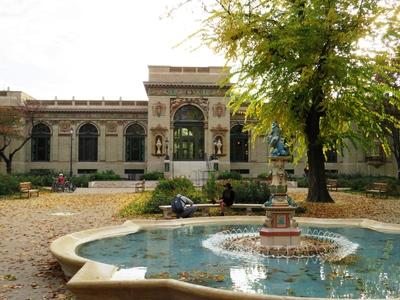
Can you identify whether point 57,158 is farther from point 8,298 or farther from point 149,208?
point 8,298

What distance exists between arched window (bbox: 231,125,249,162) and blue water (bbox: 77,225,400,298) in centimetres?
4075

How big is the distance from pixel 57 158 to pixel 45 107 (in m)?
5.84

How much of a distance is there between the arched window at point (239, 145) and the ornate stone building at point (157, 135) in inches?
4.5

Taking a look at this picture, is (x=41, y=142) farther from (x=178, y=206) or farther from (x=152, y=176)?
(x=178, y=206)

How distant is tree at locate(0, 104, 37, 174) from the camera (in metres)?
46.8

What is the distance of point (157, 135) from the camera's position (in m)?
49.0

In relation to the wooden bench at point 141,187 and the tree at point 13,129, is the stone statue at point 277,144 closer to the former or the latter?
the wooden bench at point 141,187

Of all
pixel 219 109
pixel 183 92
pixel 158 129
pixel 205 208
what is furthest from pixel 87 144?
pixel 205 208

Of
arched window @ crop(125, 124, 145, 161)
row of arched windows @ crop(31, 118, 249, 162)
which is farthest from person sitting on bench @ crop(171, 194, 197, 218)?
arched window @ crop(125, 124, 145, 161)

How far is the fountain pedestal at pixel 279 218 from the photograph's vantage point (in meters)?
10.0

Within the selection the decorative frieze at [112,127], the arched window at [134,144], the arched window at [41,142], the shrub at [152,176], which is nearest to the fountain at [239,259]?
the shrub at [152,176]

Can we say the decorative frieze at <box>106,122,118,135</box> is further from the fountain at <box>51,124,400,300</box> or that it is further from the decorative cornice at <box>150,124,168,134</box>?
the fountain at <box>51,124,400,300</box>

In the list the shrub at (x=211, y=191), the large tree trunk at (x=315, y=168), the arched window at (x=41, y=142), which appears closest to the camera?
the shrub at (x=211, y=191)

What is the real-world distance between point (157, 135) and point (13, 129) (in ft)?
48.8
